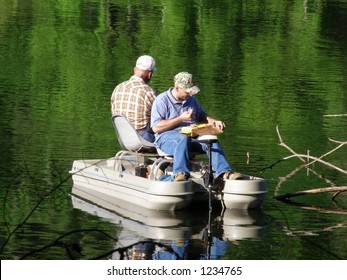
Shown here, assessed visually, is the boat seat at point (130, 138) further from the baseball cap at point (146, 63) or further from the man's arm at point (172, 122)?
the baseball cap at point (146, 63)

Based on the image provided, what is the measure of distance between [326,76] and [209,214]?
17.4m

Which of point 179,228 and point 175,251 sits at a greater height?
point 175,251

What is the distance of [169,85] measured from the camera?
26.7m

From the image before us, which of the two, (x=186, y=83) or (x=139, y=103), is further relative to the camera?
(x=139, y=103)

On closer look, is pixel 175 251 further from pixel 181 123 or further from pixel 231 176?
pixel 181 123

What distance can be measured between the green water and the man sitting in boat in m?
0.57

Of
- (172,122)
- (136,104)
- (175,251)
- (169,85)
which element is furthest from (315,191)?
(169,85)

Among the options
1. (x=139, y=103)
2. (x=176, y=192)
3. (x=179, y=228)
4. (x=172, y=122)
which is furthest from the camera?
(x=139, y=103)

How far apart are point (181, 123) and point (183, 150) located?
53 cm

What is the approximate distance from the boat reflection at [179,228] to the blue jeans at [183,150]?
43 centimetres

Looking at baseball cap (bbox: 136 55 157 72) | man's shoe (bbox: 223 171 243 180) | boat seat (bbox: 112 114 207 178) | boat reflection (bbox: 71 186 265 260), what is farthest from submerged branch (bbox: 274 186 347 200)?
baseball cap (bbox: 136 55 157 72)

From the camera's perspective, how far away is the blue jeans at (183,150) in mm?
13742

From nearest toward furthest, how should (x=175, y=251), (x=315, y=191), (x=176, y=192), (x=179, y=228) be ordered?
(x=175, y=251) → (x=179, y=228) → (x=176, y=192) → (x=315, y=191)

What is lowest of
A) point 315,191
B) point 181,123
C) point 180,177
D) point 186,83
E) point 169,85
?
point 169,85
